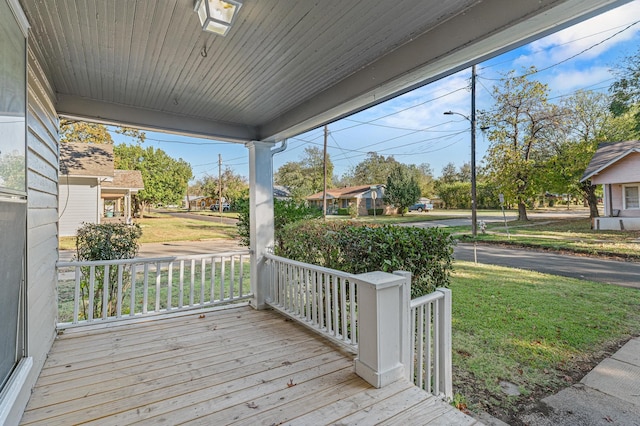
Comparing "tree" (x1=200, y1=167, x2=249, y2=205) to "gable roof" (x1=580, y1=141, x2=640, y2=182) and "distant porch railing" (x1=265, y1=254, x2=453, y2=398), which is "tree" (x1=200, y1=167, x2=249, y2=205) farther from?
"distant porch railing" (x1=265, y1=254, x2=453, y2=398)

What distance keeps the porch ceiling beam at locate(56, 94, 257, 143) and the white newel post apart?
2795 millimetres

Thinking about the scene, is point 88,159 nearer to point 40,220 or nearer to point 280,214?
point 280,214

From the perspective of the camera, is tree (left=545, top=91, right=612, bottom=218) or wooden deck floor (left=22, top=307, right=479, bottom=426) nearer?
wooden deck floor (left=22, top=307, right=479, bottom=426)

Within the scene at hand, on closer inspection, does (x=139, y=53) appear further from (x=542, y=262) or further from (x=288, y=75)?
(x=542, y=262)

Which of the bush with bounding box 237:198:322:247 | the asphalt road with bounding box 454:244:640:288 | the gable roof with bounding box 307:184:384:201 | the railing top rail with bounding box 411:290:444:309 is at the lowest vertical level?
the asphalt road with bounding box 454:244:640:288

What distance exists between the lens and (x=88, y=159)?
35.2 ft

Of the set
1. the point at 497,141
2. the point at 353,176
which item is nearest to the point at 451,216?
the point at 497,141

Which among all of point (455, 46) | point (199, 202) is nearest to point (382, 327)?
point (455, 46)

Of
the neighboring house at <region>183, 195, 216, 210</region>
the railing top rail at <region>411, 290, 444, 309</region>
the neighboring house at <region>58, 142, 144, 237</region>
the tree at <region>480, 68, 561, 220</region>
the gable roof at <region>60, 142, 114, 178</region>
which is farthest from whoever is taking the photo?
the neighboring house at <region>183, 195, 216, 210</region>

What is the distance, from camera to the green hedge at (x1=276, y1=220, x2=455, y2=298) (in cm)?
272

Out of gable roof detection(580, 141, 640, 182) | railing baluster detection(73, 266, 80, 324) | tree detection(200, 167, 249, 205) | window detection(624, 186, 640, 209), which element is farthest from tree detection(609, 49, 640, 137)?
tree detection(200, 167, 249, 205)

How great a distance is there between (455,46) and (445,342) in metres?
2.18

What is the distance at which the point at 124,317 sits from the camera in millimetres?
3318

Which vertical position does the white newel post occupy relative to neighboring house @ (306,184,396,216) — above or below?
below
